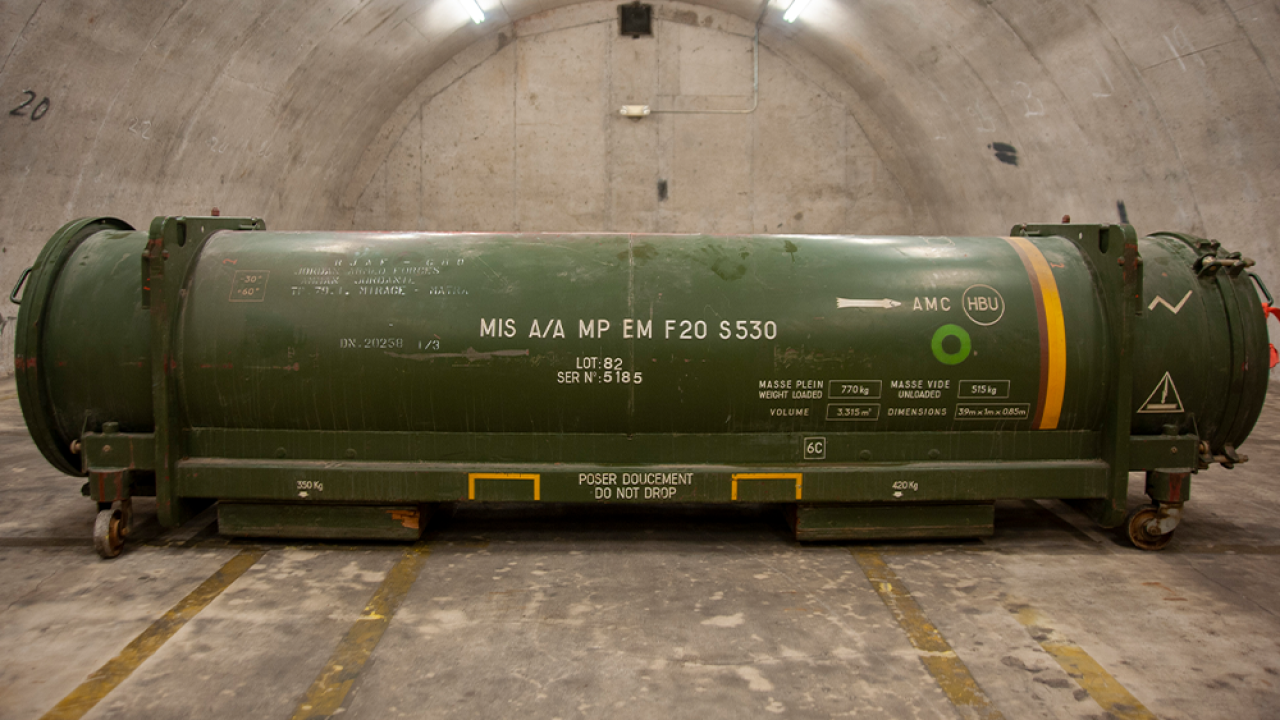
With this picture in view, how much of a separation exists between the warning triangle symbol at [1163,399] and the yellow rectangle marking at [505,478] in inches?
123

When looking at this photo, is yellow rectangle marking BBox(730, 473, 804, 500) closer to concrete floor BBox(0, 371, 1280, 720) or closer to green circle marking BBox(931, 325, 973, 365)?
concrete floor BBox(0, 371, 1280, 720)

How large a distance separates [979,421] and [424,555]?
294cm

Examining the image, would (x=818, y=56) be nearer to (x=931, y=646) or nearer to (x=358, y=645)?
(x=931, y=646)

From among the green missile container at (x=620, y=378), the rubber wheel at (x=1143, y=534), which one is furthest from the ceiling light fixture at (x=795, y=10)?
the rubber wheel at (x=1143, y=534)

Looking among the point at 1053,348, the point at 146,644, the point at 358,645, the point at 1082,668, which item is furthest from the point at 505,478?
the point at 1053,348

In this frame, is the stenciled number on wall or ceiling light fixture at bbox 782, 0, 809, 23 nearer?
the stenciled number on wall

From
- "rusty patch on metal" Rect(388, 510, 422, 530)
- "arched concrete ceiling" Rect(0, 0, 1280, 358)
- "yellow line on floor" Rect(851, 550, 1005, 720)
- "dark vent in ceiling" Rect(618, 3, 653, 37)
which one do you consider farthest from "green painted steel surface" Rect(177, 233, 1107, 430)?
"dark vent in ceiling" Rect(618, 3, 653, 37)

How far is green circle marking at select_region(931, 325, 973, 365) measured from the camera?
3984 mm

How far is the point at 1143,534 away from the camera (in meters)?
4.22

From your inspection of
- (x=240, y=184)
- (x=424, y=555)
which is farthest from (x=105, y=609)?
(x=240, y=184)

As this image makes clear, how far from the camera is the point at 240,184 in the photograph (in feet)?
32.7

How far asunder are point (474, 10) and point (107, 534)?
9401 mm

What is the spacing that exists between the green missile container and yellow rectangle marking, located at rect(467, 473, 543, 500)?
11 millimetres

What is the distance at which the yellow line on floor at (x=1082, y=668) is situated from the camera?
2764 millimetres
